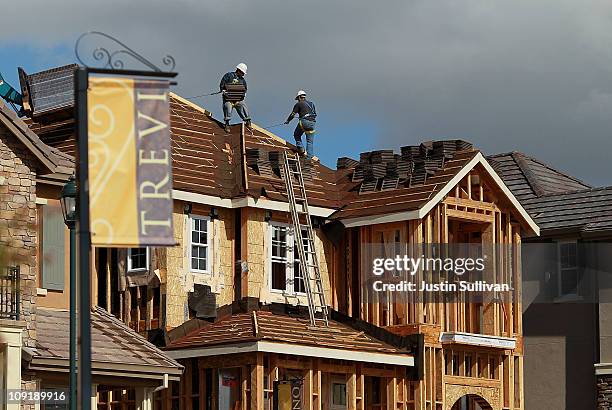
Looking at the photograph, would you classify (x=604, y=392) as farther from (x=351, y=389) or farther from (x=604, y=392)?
(x=351, y=389)

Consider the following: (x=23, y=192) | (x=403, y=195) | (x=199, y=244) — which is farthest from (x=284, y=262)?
(x=23, y=192)

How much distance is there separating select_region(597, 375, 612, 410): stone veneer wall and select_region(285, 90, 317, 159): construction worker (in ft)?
30.8

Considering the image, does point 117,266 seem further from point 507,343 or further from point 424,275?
point 507,343

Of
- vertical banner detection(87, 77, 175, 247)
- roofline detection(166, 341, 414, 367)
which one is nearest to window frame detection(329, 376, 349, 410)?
roofline detection(166, 341, 414, 367)

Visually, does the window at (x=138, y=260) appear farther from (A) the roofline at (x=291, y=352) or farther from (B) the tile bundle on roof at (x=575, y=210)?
(B) the tile bundle on roof at (x=575, y=210)

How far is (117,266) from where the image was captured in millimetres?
37000

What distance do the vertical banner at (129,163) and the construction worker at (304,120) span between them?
23.2m

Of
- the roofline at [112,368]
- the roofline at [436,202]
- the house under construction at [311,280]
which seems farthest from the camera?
the roofline at [436,202]

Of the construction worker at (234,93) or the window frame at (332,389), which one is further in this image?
the construction worker at (234,93)

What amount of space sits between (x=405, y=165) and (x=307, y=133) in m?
2.55

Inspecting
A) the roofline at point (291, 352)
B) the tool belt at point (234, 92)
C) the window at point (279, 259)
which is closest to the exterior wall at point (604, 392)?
the roofline at point (291, 352)

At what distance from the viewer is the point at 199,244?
122ft

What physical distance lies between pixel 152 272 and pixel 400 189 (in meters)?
6.69

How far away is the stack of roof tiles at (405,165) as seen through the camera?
39.4m
